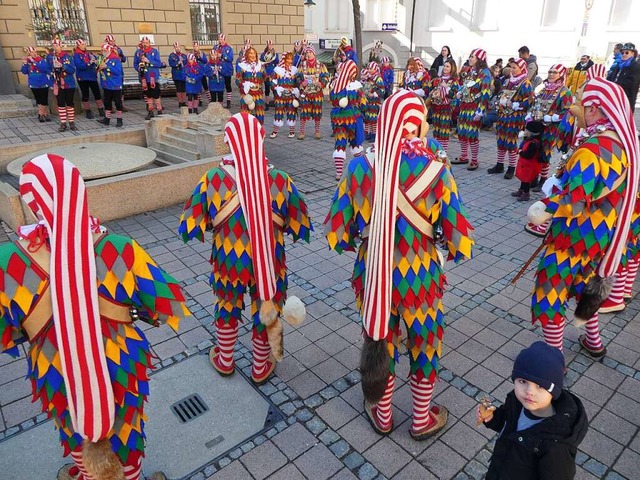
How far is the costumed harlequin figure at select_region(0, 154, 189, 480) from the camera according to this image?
198cm

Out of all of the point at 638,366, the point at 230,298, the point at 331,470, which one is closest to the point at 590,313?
the point at 638,366

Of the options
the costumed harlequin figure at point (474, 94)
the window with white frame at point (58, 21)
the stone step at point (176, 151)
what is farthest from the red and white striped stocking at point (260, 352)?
the window with white frame at point (58, 21)

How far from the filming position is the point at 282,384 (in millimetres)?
3729

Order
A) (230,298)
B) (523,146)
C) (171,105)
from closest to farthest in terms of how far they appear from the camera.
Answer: (230,298) < (523,146) < (171,105)

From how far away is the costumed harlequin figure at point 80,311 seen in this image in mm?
1979

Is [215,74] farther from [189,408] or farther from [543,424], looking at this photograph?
[543,424]

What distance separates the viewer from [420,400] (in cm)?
311

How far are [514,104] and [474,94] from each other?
2.82 ft

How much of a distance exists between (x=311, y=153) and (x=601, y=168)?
7.81 metres

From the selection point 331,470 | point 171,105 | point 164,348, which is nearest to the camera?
point 331,470

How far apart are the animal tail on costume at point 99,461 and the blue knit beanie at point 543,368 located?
6.09 ft

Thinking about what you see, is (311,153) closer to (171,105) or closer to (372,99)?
(372,99)

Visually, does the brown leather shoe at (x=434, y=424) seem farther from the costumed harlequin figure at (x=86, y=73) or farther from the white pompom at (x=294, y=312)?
the costumed harlequin figure at (x=86, y=73)

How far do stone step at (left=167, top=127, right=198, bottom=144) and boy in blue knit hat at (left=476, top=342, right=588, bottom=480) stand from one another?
23.7 feet
